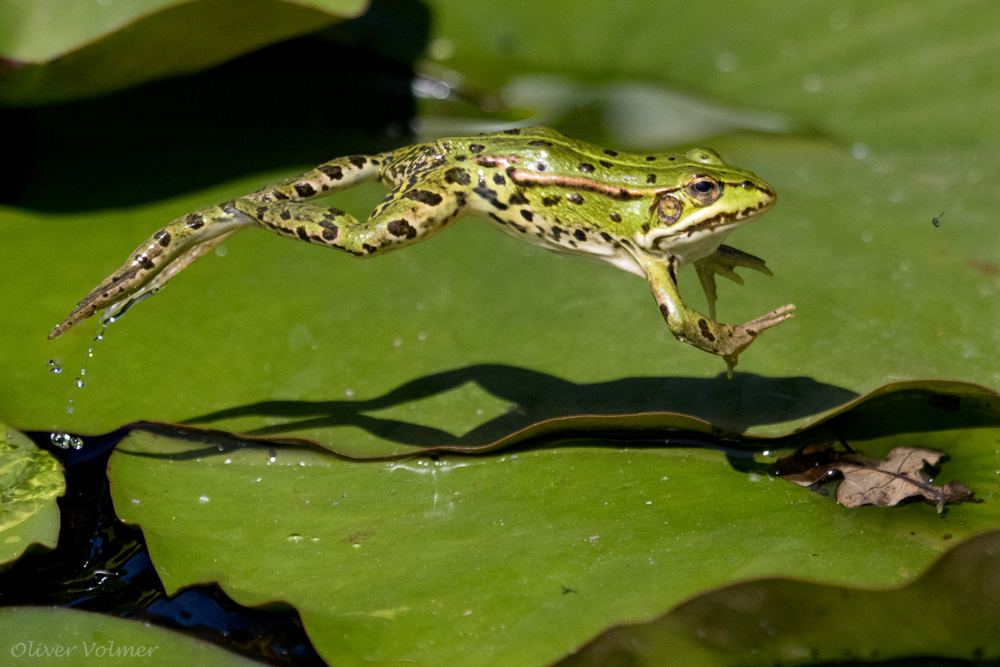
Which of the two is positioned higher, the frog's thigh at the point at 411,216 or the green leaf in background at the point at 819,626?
the frog's thigh at the point at 411,216

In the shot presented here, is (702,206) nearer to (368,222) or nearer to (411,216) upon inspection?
(411,216)

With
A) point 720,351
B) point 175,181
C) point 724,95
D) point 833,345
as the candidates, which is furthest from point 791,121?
point 175,181

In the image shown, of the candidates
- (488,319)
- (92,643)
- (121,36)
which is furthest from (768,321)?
(121,36)

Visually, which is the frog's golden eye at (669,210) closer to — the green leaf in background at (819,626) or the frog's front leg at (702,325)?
the frog's front leg at (702,325)

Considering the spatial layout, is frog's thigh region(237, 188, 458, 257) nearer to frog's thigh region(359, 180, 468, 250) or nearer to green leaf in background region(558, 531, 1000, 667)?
frog's thigh region(359, 180, 468, 250)

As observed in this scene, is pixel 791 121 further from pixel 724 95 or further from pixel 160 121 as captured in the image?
pixel 160 121

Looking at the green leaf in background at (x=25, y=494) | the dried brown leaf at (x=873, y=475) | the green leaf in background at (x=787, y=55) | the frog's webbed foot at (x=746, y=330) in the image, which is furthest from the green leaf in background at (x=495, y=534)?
the green leaf in background at (x=787, y=55)

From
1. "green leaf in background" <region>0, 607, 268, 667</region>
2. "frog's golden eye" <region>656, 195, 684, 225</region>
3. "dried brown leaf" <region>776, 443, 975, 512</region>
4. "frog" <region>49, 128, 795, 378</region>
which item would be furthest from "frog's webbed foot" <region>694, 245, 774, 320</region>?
"green leaf in background" <region>0, 607, 268, 667</region>
